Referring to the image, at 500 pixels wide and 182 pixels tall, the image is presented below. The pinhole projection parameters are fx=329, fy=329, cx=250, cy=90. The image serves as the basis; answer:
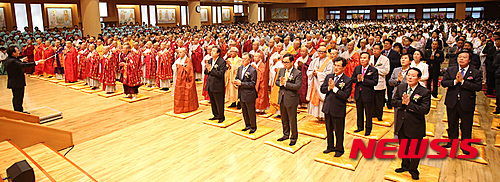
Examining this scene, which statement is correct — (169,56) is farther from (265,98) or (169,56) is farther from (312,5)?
(312,5)

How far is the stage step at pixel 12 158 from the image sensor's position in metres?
4.22

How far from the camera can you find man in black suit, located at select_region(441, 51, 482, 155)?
15.6ft

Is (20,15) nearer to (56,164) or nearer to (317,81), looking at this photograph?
(56,164)

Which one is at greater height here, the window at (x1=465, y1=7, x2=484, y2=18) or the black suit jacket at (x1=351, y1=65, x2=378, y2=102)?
the window at (x1=465, y1=7, x2=484, y2=18)

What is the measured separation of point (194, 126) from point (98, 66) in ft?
16.3

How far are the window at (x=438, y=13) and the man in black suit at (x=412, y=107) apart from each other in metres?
36.5

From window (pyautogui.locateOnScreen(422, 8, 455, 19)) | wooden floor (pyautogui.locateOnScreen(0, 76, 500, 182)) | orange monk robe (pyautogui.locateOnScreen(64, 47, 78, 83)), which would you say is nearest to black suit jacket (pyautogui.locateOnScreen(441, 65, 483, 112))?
wooden floor (pyautogui.locateOnScreen(0, 76, 500, 182))

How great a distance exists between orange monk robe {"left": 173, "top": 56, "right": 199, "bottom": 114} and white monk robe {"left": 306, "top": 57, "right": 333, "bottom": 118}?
263cm

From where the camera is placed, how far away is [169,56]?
1000cm

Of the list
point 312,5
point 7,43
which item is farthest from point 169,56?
point 312,5

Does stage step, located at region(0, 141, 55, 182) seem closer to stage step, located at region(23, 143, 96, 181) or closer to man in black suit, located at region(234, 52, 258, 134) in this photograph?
stage step, located at region(23, 143, 96, 181)

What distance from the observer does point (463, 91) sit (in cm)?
481

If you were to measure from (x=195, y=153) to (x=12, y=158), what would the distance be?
8.46 feet

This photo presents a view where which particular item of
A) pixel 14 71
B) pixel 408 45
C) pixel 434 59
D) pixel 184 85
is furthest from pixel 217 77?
pixel 434 59
